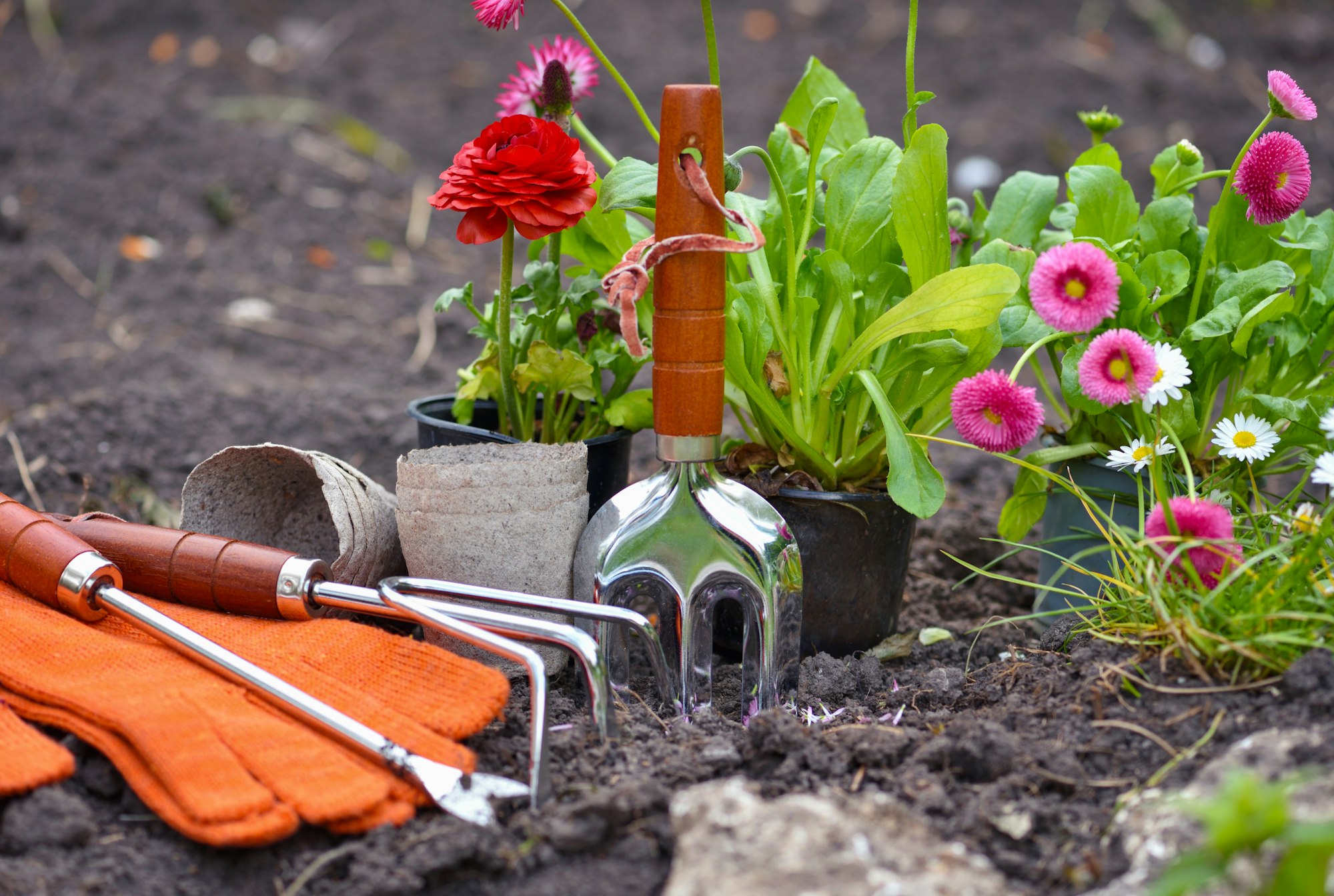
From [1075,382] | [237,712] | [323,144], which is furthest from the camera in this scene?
[323,144]

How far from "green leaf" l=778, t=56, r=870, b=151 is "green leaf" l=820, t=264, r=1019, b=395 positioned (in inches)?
15.5

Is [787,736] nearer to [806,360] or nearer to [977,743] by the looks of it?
[977,743]

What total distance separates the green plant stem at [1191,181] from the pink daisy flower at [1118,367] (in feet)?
1.10

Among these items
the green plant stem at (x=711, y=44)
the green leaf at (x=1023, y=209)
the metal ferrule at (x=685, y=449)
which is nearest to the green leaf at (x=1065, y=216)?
the green leaf at (x=1023, y=209)

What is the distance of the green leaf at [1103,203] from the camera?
1.52 meters

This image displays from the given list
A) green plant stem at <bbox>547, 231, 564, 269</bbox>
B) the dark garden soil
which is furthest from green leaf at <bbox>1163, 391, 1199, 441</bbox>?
green plant stem at <bbox>547, 231, 564, 269</bbox>

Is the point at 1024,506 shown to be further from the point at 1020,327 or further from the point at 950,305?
the point at 950,305

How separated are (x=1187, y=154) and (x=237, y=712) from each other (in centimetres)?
140

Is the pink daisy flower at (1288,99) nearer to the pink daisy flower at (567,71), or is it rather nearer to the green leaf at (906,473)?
the green leaf at (906,473)

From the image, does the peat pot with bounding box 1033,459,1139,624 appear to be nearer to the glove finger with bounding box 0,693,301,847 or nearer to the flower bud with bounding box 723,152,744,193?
the flower bud with bounding box 723,152,744,193

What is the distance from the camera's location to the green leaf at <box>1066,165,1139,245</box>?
4.97 feet

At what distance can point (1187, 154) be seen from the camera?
58.7 inches

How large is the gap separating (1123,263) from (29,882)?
1.40 m

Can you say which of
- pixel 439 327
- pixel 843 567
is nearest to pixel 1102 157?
pixel 843 567
